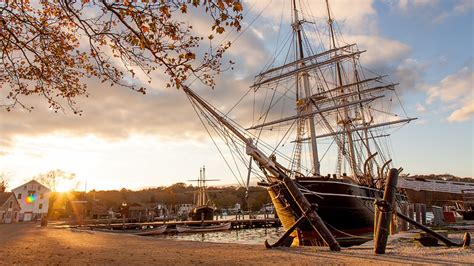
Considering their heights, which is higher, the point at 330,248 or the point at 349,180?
the point at 349,180

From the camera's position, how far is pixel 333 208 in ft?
72.1

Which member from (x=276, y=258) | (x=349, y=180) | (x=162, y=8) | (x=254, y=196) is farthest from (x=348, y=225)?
(x=254, y=196)

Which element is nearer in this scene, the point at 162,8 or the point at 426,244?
the point at 162,8

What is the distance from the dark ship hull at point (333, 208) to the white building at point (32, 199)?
249 ft

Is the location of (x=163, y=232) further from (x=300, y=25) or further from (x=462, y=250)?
(x=462, y=250)

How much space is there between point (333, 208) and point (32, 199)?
80.4 meters

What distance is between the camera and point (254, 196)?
141500mm

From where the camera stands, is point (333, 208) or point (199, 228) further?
point (199, 228)

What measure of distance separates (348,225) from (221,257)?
15866 millimetres

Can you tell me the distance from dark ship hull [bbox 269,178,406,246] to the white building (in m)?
75.9

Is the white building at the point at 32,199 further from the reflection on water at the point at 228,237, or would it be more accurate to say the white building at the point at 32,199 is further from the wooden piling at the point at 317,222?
the wooden piling at the point at 317,222

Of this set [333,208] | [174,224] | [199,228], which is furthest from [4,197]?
[333,208]

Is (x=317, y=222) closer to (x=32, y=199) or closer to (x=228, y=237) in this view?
(x=228, y=237)

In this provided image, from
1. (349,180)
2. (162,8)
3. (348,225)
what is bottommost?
(348,225)
